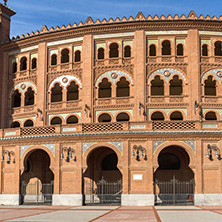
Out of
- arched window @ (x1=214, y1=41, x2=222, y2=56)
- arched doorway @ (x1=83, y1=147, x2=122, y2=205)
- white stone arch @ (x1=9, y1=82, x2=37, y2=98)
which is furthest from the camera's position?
white stone arch @ (x1=9, y1=82, x2=37, y2=98)

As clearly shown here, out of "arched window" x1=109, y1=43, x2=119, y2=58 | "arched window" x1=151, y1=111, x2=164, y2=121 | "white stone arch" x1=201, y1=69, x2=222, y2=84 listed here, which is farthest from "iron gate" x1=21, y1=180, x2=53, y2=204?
"white stone arch" x1=201, y1=69, x2=222, y2=84

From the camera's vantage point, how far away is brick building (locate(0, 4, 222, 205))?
30359 millimetres

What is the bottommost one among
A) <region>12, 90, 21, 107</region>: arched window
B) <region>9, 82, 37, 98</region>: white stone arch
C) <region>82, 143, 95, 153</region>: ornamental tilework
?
<region>82, 143, 95, 153</region>: ornamental tilework

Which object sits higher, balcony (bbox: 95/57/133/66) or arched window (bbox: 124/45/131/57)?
arched window (bbox: 124/45/131/57)

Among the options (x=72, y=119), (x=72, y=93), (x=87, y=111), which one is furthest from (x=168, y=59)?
(x=72, y=119)

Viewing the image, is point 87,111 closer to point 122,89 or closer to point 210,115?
point 122,89

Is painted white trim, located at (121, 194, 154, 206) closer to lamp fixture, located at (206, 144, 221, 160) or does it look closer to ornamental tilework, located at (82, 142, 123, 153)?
ornamental tilework, located at (82, 142, 123, 153)

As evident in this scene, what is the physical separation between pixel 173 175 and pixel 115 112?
795cm

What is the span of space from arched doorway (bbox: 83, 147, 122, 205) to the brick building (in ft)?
0.32

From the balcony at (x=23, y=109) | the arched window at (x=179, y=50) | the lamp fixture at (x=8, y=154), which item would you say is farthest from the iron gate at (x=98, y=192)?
the arched window at (x=179, y=50)

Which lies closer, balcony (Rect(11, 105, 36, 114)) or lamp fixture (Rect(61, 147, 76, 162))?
lamp fixture (Rect(61, 147, 76, 162))

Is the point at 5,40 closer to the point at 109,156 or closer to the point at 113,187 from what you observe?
the point at 109,156

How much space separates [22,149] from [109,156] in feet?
27.5

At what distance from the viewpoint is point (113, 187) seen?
115 ft
